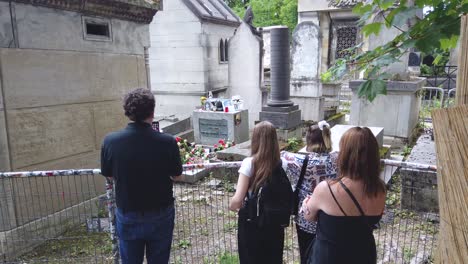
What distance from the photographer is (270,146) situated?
8.98ft

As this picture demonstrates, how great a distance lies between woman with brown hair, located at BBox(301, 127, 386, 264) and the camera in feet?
7.33

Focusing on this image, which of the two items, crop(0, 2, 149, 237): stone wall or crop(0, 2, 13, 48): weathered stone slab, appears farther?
crop(0, 2, 149, 237): stone wall

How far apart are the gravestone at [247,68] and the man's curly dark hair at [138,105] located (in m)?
10.6

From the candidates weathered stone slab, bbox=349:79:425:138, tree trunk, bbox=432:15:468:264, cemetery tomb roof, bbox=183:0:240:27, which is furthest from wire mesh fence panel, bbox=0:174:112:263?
cemetery tomb roof, bbox=183:0:240:27

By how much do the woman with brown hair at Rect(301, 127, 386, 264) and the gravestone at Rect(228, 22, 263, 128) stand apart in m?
10.9

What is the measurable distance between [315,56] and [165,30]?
645 centimetres

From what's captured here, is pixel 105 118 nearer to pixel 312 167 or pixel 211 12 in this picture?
pixel 312 167

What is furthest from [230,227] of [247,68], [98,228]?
[247,68]

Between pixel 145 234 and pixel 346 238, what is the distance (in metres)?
1.52

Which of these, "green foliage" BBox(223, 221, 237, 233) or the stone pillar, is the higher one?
the stone pillar

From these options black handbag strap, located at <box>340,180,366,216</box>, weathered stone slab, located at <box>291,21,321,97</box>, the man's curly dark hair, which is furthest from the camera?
weathered stone slab, located at <box>291,21,321,97</box>

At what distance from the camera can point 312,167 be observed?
9.43 feet

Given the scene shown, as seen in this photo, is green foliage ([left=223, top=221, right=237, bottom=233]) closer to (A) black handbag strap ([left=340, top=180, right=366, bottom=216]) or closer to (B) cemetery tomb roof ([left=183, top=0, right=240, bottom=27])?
(A) black handbag strap ([left=340, top=180, right=366, bottom=216])

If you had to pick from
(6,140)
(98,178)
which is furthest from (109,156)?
(98,178)
